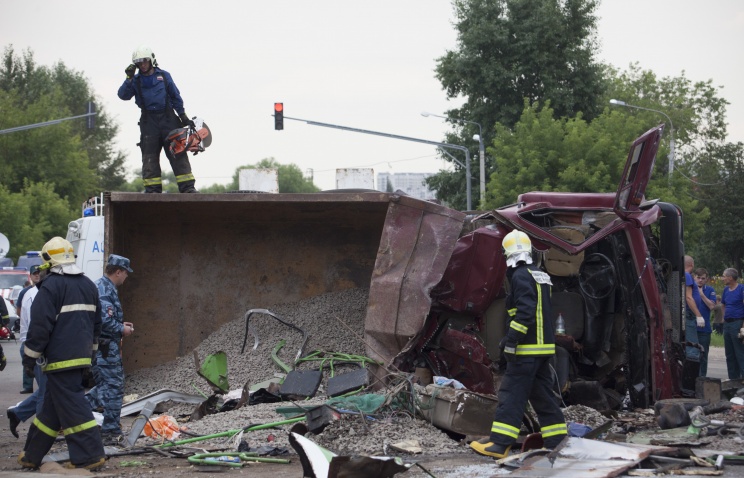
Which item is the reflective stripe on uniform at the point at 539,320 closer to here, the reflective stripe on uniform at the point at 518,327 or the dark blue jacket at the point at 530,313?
the dark blue jacket at the point at 530,313

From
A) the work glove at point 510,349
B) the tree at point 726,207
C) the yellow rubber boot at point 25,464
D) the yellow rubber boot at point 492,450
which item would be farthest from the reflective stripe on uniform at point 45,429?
the tree at point 726,207

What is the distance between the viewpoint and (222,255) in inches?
402

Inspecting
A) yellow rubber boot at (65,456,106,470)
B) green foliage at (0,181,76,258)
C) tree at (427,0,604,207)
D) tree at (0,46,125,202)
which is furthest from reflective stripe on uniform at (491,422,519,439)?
tree at (0,46,125,202)

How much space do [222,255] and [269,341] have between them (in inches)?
45.3

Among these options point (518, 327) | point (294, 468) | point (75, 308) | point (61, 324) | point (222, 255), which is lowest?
point (294, 468)

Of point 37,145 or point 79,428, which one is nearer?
point 79,428

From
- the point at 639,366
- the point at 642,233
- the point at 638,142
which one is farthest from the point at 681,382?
the point at 638,142

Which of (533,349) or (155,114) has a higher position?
(155,114)

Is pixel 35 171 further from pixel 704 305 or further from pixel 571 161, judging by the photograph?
pixel 704 305

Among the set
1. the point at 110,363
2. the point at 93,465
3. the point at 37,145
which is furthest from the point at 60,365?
the point at 37,145

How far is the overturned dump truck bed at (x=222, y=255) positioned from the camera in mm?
9742

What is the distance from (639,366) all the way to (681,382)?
0.73m

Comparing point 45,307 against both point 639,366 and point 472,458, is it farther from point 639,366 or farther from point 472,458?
point 639,366

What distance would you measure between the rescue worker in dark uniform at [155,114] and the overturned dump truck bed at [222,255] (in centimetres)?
49
